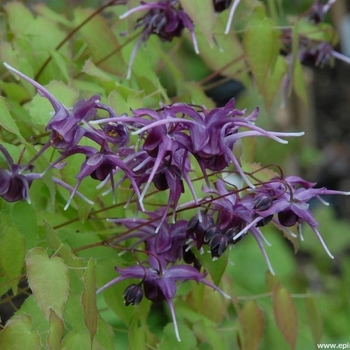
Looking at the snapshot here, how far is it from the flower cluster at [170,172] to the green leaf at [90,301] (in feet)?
0.19

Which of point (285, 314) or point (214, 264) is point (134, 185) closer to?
point (214, 264)

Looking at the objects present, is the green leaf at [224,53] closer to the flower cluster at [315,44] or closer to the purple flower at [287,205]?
the flower cluster at [315,44]

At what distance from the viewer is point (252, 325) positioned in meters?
0.81

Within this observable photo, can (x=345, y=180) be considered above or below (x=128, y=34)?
below

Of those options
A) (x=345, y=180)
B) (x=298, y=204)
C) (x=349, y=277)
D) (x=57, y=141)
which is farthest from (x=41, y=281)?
(x=345, y=180)

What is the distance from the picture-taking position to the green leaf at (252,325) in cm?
80

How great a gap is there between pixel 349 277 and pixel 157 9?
1.54 m

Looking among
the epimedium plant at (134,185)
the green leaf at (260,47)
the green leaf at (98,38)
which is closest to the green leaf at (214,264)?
the epimedium plant at (134,185)

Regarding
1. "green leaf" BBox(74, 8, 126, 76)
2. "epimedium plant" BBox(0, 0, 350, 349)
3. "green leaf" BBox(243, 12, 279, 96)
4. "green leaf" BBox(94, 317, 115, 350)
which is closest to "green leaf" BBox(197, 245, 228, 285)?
"epimedium plant" BBox(0, 0, 350, 349)

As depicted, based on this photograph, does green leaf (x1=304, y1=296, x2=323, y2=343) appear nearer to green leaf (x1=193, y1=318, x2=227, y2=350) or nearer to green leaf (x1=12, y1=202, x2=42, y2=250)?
green leaf (x1=193, y1=318, x2=227, y2=350)

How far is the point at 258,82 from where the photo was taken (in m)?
0.77

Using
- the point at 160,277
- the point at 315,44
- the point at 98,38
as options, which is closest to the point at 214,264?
the point at 160,277

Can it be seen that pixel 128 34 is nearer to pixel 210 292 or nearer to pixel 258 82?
pixel 258 82

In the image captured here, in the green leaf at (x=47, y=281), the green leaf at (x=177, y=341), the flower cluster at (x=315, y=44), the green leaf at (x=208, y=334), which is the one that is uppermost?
the green leaf at (x=47, y=281)
